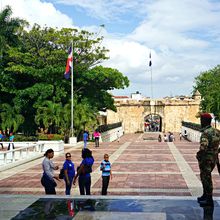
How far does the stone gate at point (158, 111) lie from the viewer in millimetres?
68375

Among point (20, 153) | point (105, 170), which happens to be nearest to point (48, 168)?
point (105, 170)

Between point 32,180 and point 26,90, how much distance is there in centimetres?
2002

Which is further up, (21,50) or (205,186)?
(21,50)

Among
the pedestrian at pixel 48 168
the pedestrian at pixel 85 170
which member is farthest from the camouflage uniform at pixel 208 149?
the pedestrian at pixel 48 168

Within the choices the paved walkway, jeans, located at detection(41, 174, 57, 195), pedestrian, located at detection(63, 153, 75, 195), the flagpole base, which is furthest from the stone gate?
jeans, located at detection(41, 174, 57, 195)

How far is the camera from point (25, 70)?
3266cm

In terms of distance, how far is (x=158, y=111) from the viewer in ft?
225

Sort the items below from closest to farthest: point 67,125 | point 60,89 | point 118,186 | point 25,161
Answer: point 118,186, point 25,161, point 67,125, point 60,89

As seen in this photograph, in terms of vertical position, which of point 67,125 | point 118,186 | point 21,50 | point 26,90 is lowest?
point 118,186

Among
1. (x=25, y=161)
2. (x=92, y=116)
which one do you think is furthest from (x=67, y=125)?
(x=25, y=161)

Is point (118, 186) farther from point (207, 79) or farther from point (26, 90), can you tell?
point (207, 79)

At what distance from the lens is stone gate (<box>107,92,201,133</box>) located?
68.4m

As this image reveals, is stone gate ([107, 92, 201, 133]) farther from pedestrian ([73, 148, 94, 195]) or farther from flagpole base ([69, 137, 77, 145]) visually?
pedestrian ([73, 148, 94, 195])

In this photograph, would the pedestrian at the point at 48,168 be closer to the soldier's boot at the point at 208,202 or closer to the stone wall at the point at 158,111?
the soldier's boot at the point at 208,202
